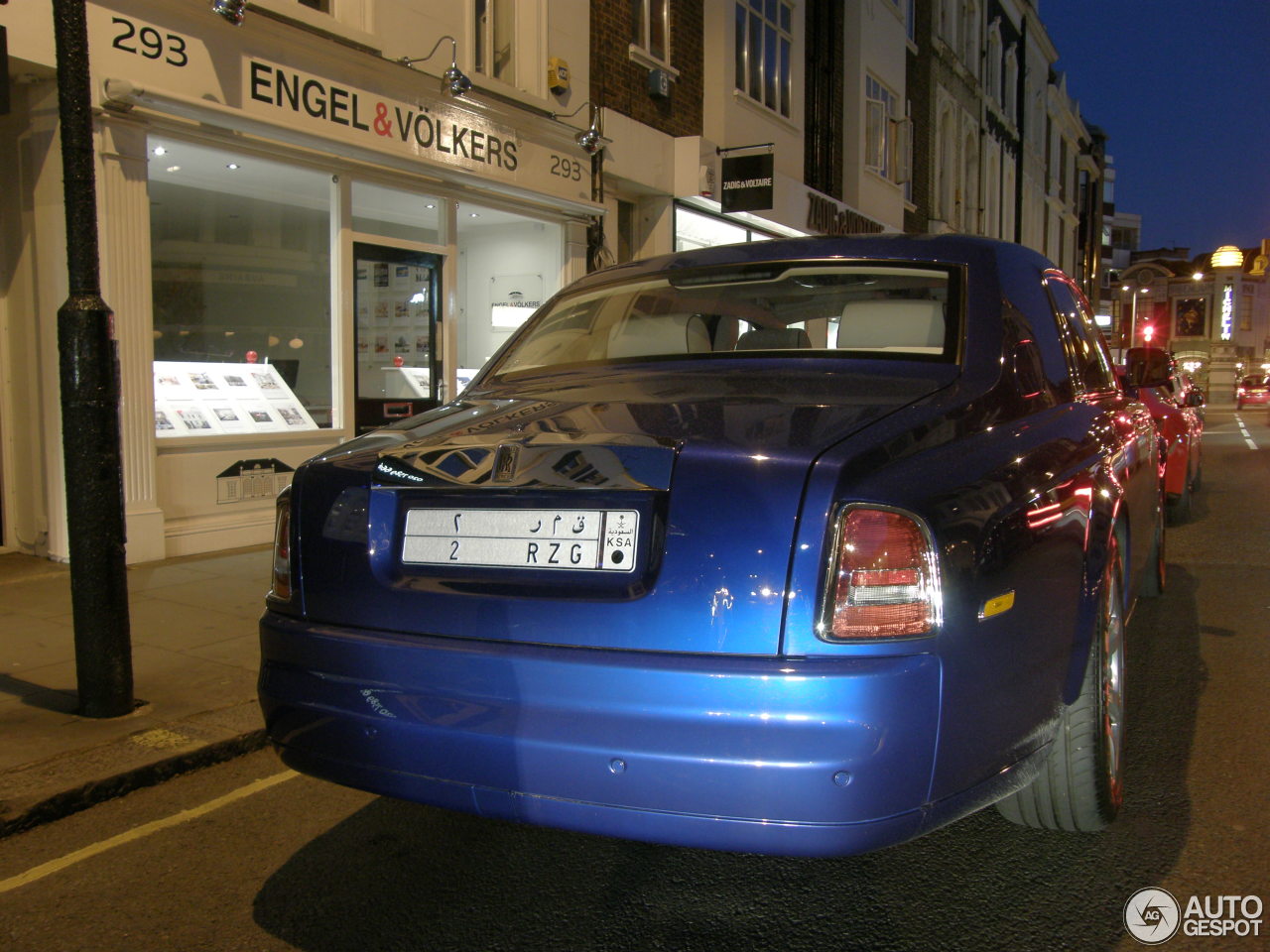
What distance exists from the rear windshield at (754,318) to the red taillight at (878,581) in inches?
35.8

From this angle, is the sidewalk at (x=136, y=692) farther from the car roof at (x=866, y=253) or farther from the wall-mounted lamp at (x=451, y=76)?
the wall-mounted lamp at (x=451, y=76)

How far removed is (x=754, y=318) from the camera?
11.2ft

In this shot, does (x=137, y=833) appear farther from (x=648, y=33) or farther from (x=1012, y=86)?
(x=1012, y=86)

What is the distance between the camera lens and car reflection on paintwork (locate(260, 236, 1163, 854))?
76.0 inches

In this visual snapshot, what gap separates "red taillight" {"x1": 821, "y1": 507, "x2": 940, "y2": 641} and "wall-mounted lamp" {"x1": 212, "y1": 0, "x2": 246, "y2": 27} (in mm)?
6951

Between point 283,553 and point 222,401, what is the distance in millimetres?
5982

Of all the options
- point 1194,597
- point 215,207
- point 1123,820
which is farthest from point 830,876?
point 215,207

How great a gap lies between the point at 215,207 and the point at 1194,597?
739 centimetres

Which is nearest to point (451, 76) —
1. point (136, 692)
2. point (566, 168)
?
point (566, 168)

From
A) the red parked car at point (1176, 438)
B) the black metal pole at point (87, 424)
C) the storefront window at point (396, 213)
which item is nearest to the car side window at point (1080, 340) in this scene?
the red parked car at point (1176, 438)

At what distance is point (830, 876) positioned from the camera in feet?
8.85

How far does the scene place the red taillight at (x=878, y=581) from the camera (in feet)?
6.39

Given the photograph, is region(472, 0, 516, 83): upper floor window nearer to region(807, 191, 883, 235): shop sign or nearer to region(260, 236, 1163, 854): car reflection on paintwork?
region(807, 191, 883, 235): shop sign

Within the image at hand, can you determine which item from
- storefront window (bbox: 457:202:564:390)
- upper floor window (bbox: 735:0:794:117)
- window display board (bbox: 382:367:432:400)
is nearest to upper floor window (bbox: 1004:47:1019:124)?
upper floor window (bbox: 735:0:794:117)
